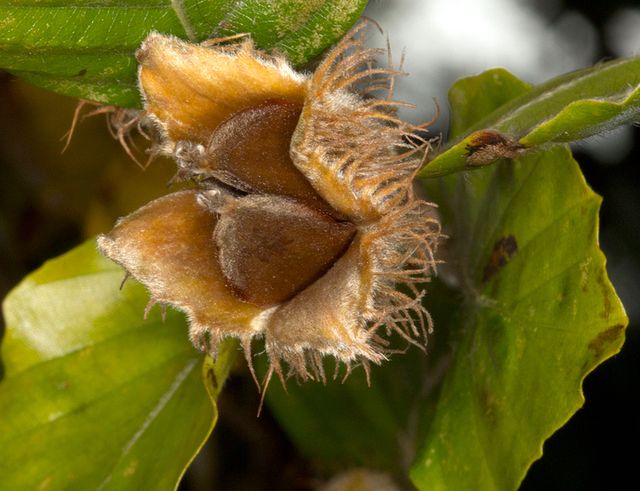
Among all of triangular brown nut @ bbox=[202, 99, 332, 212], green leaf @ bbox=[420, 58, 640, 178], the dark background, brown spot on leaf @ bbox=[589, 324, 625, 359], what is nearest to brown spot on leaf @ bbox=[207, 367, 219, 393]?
triangular brown nut @ bbox=[202, 99, 332, 212]

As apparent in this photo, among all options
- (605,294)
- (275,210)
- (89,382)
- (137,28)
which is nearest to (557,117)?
(605,294)

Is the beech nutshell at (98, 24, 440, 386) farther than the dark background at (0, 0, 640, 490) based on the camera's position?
No

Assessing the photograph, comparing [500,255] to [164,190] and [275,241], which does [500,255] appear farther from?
[164,190]

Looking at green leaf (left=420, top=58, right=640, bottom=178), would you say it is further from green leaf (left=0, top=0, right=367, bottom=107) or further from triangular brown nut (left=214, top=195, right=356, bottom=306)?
green leaf (left=0, top=0, right=367, bottom=107)

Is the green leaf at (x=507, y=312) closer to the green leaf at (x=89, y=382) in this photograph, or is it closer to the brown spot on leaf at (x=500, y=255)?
the brown spot on leaf at (x=500, y=255)

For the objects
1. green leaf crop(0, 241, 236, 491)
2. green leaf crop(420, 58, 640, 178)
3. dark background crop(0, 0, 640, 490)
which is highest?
green leaf crop(420, 58, 640, 178)

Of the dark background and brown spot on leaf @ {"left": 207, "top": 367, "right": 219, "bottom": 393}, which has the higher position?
brown spot on leaf @ {"left": 207, "top": 367, "right": 219, "bottom": 393}

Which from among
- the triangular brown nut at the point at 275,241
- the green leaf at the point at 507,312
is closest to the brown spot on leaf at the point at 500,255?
the green leaf at the point at 507,312
